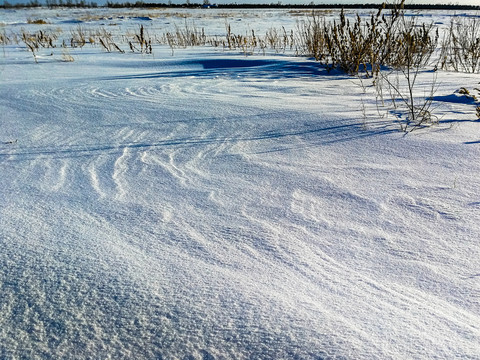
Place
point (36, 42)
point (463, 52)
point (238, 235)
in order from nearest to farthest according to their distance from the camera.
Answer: point (238, 235) → point (463, 52) → point (36, 42)

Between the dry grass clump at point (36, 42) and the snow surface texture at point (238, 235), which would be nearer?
the snow surface texture at point (238, 235)

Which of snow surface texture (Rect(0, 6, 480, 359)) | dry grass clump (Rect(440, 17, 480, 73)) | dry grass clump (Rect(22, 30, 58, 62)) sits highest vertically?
dry grass clump (Rect(22, 30, 58, 62))

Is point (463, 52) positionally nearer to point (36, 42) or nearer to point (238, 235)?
point (238, 235)

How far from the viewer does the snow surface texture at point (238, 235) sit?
79cm

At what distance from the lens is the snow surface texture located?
785 mm

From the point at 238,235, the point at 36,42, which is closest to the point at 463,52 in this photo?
the point at 238,235

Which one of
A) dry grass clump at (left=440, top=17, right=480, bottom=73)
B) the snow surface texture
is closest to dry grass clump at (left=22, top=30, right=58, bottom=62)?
the snow surface texture

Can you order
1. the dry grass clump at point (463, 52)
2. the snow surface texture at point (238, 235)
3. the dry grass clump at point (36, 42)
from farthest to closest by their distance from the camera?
1. the dry grass clump at point (36, 42)
2. the dry grass clump at point (463, 52)
3. the snow surface texture at point (238, 235)

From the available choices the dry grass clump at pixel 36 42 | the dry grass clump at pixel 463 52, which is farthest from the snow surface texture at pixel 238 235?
the dry grass clump at pixel 36 42

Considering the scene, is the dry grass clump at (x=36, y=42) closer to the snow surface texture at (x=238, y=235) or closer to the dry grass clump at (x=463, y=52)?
the snow surface texture at (x=238, y=235)

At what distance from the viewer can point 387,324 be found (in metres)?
0.81

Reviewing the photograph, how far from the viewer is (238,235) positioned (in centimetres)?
121

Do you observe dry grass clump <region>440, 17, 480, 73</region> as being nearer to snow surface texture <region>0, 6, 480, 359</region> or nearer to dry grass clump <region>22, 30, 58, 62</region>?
snow surface texture <region>0, 6, 480, 359</region>

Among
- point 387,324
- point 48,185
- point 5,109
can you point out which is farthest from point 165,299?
point 5,109
